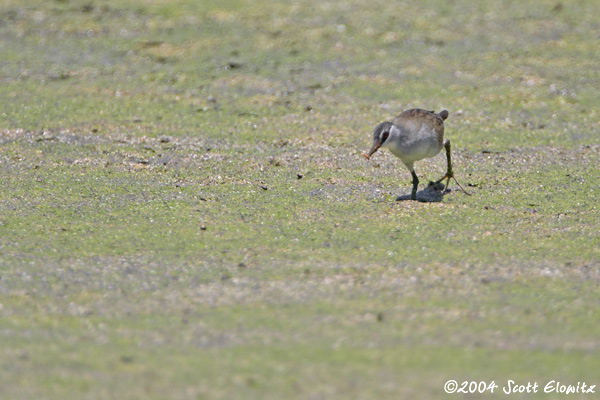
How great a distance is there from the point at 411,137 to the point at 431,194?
59 cm

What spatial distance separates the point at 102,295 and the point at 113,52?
6214mm

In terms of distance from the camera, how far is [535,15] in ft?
40.4

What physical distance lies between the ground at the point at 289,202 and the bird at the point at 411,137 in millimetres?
396

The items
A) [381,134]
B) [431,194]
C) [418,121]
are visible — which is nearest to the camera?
[381,134]

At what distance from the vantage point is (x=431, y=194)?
292 inches

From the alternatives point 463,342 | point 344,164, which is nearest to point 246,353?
point 463,342

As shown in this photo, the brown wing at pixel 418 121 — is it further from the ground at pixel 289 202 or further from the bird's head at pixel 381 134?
the ground at pixel 289 202

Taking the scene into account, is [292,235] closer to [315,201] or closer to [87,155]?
[315,201]

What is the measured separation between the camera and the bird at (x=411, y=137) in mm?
7070

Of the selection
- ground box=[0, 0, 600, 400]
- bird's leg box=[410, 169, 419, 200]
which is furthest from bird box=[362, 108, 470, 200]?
ground box=[0, 0, 600, 400]

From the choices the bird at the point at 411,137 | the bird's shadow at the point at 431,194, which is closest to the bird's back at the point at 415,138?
the bird at the point at 411,137

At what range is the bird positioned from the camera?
7.07m

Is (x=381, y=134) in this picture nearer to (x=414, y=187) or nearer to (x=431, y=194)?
(x=414, y=187)

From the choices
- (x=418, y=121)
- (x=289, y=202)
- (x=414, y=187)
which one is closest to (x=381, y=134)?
(x=418, y=121)
